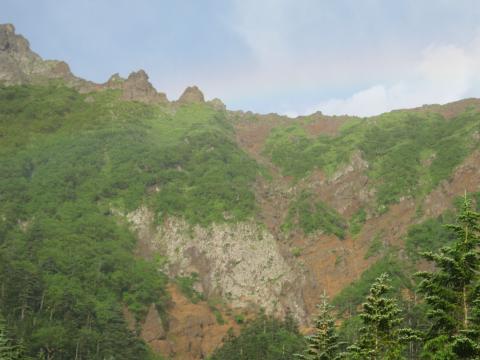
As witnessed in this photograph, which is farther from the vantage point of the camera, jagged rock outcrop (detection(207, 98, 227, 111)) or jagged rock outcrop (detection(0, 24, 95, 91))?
jagged rock outcrop (detection(207, 98, 227, 111))

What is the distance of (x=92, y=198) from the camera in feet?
370

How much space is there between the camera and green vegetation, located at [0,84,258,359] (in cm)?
7700

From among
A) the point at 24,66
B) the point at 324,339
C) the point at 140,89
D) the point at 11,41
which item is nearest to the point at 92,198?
the point at 140,89

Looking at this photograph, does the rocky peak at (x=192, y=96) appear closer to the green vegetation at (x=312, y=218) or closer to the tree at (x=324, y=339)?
the green vegetation at (x=312, y=218)

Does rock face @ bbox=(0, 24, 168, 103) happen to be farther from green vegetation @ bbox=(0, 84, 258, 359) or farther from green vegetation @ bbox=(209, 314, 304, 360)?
green vegetation @ bbox=(209, 314, 304, 360)

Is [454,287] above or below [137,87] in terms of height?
below

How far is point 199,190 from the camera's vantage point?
116438 mm

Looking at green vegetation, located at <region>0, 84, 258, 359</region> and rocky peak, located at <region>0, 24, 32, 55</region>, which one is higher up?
rocky peak, located at <region>0, 24, 32, 55</region>

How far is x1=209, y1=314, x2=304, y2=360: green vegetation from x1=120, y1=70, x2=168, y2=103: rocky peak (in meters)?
96.3

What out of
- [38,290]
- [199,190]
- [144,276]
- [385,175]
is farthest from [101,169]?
[385,175]

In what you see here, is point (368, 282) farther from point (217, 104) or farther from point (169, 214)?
point (217, 104)

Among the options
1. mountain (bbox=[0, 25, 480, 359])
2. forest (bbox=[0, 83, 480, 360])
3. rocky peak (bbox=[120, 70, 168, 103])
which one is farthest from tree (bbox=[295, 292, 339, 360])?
rocky peak (bbox=[120, 70, 168, 103])

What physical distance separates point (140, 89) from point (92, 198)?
2481 inches

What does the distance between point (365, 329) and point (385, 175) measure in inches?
3623
